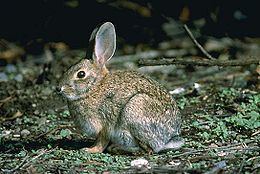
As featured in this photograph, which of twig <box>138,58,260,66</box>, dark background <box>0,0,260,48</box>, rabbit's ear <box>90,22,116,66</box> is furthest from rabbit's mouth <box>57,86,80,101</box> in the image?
dark background <box>0,0,260,48</box>

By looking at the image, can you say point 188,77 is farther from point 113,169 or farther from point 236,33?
point 113,169

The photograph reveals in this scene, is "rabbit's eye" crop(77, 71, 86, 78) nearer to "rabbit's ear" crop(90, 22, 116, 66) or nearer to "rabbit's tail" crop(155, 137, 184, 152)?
"rabbit's ear" crop(90, 22, 116, 66)

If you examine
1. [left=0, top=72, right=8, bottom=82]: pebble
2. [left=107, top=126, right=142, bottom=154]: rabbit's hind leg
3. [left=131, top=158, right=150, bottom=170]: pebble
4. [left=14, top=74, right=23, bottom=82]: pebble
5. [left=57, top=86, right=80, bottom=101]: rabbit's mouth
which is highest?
[left=57, top=86, right=80, bottom=101]: rabbit's mouth

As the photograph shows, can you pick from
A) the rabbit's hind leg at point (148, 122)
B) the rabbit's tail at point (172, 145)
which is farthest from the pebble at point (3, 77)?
the rabbit's tail at point (172, 145)

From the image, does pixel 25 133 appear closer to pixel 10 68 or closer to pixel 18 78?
pixel 18 78

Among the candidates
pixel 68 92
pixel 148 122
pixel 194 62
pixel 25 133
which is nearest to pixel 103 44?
→ pixel 68 92

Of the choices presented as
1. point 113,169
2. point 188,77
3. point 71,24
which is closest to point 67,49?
point 71,24
